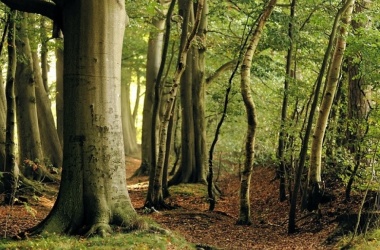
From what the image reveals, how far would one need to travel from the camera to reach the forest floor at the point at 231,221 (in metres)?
9.19

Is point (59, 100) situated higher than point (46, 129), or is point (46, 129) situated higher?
point (59, 100)

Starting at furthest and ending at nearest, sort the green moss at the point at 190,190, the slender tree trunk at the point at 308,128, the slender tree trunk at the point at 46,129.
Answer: the slender tree trunk at the point at 46,129, the green moss at the point at 190,190, the slender tree trunk at the point at 308,128

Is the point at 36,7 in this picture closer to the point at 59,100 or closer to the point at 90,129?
the point at 90,129

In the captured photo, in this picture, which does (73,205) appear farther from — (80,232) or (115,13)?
(115,13)

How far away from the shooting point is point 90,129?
25.1 feet

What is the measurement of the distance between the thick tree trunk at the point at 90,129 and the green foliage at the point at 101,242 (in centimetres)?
37

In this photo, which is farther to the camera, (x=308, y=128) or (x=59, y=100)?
(x=59, y=100)

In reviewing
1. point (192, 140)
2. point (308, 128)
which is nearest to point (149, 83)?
point (192, 140)

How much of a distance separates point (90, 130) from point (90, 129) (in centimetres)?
2

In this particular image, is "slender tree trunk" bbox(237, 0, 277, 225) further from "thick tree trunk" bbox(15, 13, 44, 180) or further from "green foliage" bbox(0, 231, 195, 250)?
"thick tree trunk" bbox(15, 13, 44, 180)

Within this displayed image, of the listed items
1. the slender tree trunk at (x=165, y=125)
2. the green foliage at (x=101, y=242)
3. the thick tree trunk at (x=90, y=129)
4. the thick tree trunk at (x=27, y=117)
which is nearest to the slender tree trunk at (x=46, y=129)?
the thick tree trunk at (x=27, y=117)

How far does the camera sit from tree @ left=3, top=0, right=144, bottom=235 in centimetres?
761

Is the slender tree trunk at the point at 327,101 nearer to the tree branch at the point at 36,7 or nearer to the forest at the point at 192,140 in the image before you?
the forest at the point at 192,140

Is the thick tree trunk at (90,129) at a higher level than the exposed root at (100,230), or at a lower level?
higher
